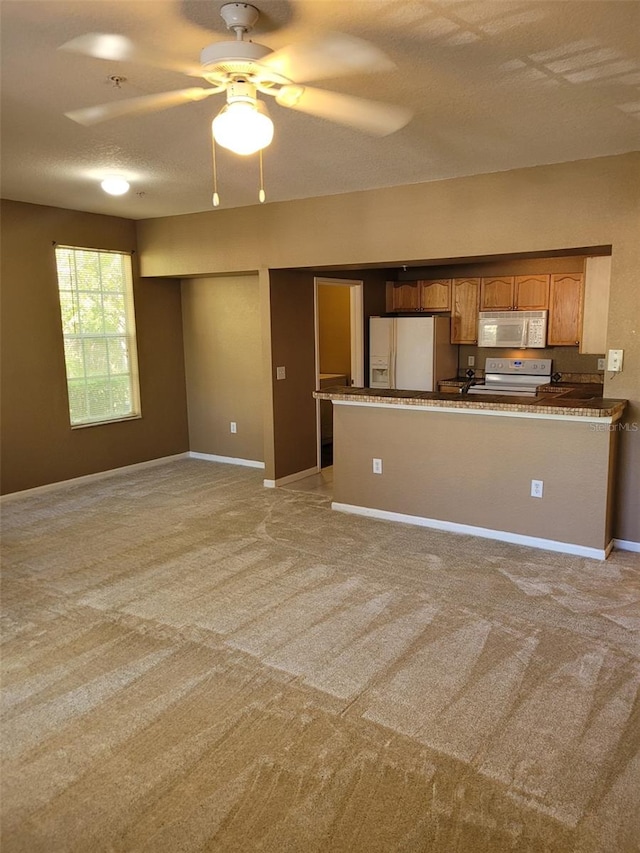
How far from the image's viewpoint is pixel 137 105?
8.59 feet

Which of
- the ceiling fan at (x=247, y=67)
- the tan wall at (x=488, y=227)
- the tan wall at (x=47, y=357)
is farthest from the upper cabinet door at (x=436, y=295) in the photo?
the ceiling fan at (x=247, y=67)

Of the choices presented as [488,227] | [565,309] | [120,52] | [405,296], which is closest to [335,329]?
[405,296]

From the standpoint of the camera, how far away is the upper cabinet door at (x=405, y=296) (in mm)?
6945

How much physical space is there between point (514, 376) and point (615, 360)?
2.54 meters

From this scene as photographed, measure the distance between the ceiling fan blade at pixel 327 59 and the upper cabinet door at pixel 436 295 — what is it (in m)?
4.50

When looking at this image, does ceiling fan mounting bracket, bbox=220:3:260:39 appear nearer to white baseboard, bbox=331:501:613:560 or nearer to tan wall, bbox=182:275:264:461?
white baseboard, bbox=331:501:613:560

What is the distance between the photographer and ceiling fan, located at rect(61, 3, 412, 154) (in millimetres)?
2131

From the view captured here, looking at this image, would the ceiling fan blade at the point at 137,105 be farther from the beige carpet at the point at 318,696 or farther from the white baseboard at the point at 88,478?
the white baseboard at the point at 88,478

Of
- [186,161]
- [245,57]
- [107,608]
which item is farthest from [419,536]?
[245,57]

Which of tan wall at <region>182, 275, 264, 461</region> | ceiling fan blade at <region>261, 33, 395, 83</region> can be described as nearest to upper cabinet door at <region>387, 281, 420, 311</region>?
tan wall at <region>182, 275, 264, 461</region>

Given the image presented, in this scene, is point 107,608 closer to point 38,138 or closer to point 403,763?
point 403,763

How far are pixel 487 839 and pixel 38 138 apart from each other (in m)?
3.81

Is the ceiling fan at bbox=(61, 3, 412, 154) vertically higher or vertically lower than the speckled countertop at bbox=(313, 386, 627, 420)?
higher

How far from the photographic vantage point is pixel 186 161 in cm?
383
